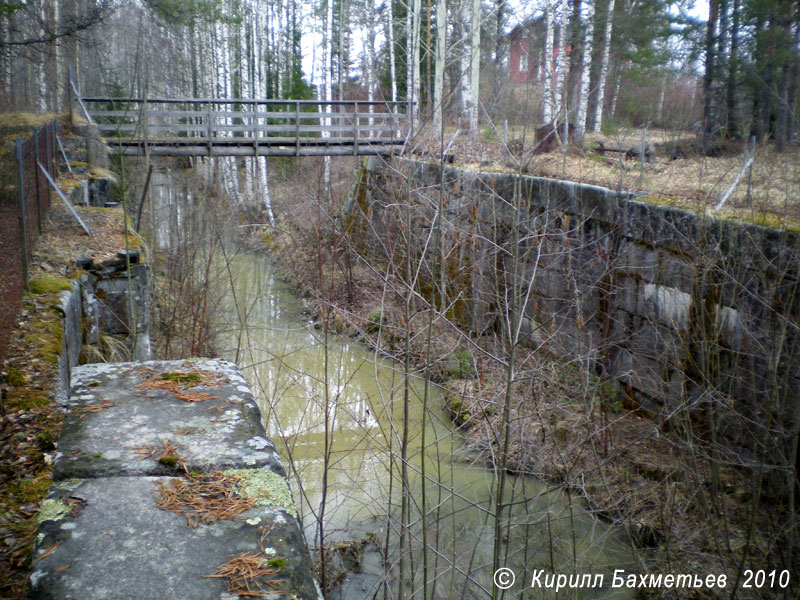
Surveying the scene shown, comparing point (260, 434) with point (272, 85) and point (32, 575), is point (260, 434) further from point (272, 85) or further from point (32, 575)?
point (272, 85)

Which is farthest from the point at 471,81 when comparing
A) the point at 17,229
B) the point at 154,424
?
the point at 154,424

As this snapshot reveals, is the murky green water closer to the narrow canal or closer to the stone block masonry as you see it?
the narrow canal

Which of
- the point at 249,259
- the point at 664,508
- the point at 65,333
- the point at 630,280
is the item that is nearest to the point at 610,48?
the point at 249,259

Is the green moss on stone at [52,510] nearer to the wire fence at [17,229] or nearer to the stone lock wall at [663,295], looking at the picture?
the wire fence at [17,229]

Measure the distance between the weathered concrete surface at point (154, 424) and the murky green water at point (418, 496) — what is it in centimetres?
136

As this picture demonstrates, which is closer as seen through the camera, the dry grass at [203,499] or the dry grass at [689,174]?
the dry grass at [203,499]

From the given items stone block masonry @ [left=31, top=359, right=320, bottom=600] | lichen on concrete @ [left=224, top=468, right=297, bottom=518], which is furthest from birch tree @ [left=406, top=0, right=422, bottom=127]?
lichen on concrete @ [left=224, top=468, right=297, bottom=518]

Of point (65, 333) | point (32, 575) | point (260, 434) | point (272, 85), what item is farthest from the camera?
point (272, 85)

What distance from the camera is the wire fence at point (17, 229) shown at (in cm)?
373

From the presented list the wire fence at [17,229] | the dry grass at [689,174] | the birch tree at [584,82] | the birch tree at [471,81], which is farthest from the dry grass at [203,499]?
the birch tree at [584,82]

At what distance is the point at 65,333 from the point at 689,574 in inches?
187

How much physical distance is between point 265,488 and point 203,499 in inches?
6.3

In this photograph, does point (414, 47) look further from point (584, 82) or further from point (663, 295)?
point (584, 82)

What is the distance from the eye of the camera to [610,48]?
1927cm
